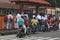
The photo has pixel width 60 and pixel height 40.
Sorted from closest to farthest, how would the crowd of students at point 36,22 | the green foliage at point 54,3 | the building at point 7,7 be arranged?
the crowd of students at point 36,22, the building at point 7,7, the green foliage at point 54,3

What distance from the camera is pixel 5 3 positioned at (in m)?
42.4

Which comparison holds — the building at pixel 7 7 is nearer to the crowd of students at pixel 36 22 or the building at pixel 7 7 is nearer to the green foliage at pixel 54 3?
the crowd of students at pixel 36 22

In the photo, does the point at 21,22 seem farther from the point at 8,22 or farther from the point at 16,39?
the point at 8,22

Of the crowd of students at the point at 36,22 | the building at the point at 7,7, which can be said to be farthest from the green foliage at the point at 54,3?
the crowd of students at the point at 36,22

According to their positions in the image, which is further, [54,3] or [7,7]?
[54,3]

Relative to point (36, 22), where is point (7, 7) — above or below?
above

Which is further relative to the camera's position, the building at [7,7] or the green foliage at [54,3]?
the green foliage at [54,3]

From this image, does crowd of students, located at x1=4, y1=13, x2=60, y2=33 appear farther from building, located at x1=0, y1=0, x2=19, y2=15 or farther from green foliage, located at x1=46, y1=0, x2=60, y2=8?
green foliage, located at x1=46, y1=0, x2=60, y2=8

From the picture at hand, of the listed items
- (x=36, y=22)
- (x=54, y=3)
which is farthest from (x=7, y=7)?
(x=54, y=3)

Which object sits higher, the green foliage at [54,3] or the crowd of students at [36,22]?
the green foliage at [54,3]

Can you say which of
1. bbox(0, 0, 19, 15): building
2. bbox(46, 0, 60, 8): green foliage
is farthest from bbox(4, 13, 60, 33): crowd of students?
bbox(46, 0, 60, 8): green foliage

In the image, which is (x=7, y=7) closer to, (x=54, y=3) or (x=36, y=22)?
(x=36, y=22)

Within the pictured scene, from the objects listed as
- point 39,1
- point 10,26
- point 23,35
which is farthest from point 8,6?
point 23,35

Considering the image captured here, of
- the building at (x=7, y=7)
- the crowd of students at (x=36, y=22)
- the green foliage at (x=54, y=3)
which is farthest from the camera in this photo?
the green foliage at (x=54, y=3)
